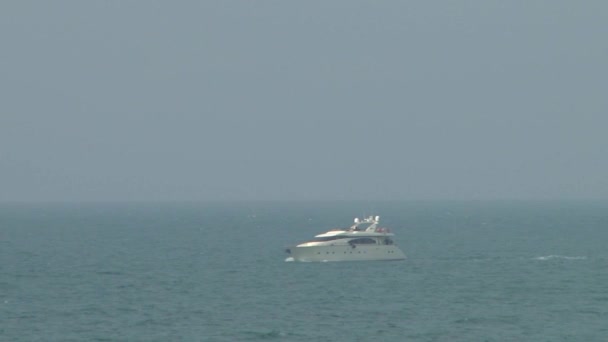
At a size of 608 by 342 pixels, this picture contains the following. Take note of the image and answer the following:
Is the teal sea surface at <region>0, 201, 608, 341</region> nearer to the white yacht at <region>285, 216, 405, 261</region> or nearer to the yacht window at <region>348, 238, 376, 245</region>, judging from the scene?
the white yacht at <region>285, 216, 405, 261</region>

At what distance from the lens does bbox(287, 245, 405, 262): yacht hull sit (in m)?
104

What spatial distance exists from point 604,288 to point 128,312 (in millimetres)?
35842

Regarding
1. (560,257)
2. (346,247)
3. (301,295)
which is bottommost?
(301,295)

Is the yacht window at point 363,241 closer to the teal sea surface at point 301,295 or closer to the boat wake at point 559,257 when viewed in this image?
the teal sea surface at point 301,295

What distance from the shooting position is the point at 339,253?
104500mm

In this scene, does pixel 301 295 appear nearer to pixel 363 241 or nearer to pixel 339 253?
pixel 339 253

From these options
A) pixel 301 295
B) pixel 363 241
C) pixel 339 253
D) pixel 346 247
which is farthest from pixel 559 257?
pixel 301 295

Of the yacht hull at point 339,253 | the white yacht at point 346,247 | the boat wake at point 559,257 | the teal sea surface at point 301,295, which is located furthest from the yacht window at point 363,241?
the boat wake at point 559,257

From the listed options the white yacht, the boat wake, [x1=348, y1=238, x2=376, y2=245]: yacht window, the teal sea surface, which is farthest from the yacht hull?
the boat wake

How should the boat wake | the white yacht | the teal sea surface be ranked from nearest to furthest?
the teal sea surface < the white yacht < the boat wake

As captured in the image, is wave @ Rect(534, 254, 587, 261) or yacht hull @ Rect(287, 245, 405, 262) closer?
yacht hull @ Rect(287, 245, 405, 262)

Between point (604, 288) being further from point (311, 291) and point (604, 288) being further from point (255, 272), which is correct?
point (255, 272)

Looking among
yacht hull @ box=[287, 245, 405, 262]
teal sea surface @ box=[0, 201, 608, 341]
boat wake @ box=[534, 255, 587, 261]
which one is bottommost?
teal sea surface @ box=[0, 201, 608, 341]

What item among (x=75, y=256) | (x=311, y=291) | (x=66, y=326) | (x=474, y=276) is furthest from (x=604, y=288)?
(x=75, y=256)
